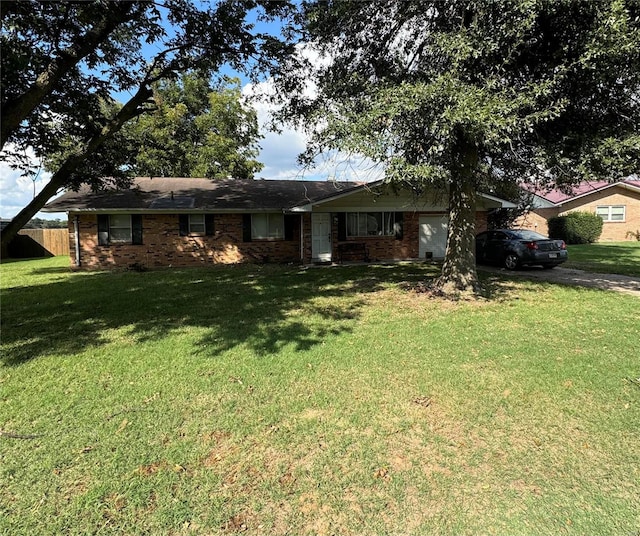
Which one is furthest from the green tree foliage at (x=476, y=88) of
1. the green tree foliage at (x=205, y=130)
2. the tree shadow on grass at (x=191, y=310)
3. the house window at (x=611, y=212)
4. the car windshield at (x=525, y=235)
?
the house window at (x=611, y=212)

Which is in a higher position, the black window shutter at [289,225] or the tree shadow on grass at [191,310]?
the black window shutter at [289,225]

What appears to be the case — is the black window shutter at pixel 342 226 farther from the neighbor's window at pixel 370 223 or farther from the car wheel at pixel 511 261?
the car wheel at pixel 511 261

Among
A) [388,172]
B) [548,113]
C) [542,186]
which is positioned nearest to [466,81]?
[548,113]

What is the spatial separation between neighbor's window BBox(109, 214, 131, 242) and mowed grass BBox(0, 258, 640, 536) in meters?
8.71

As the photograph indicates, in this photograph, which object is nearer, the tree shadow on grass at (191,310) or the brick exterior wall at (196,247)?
the tree shadow on grass at (191,310)

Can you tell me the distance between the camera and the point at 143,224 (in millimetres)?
15625

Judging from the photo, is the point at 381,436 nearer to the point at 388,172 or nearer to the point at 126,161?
the point at 388,172

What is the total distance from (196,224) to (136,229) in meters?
2.22

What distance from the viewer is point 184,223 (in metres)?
15.9

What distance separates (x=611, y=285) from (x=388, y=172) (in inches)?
304

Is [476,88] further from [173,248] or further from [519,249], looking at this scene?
[173,248]

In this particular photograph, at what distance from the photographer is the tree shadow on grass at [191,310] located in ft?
20.0

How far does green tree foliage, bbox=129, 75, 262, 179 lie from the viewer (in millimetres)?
26469

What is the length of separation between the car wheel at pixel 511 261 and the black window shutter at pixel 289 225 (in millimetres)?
8188
